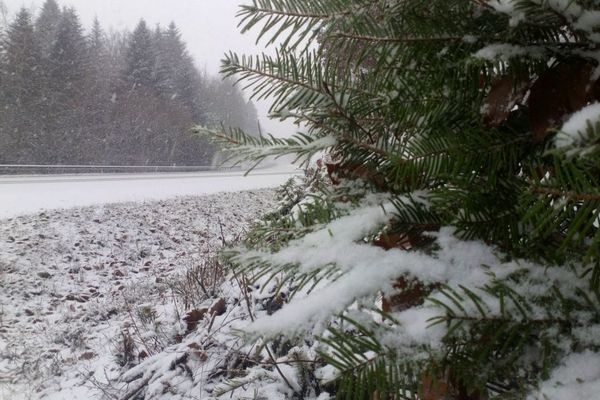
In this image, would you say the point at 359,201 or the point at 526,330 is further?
the point at 359,201

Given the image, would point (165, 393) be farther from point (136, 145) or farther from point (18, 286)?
point (136, 145)

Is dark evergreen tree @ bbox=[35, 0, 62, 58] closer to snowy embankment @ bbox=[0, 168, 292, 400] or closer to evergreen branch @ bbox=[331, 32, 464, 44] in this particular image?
snowy embankment @ bbox=[0, 168, 292, 400]

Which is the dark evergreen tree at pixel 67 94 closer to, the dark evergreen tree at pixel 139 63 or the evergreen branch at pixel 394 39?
the dark evergreen tree at pixel 139 63

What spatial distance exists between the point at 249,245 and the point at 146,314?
15.9 ft

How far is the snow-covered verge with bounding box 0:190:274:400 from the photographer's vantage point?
15.4ft

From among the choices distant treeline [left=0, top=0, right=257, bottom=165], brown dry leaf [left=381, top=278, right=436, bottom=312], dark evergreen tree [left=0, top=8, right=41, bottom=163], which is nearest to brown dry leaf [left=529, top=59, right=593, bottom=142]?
brown dry leaf [left=381, top=278, right=436, bottom=312]

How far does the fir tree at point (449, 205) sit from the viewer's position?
511mm

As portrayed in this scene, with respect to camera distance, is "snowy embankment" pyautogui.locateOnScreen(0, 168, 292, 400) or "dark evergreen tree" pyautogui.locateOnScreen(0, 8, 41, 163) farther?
"dark evergreen tree" pyautogui.locateOnScreen(0, 8, 41, 163)

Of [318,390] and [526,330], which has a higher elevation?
[526,330]

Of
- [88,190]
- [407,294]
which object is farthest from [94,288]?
[407,294]

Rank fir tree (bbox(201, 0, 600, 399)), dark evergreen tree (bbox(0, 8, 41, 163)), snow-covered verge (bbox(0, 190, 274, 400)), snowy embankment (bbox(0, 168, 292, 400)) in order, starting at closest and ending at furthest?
fir tree (bbox(201, 0, 600, 399)), snow-covered verge (bbox(0, 190, 274, 400)), snowy embankment (bbox(0, 168, 292, 400)), dark evergreen tree (bbox(0, 8, 41, 163))

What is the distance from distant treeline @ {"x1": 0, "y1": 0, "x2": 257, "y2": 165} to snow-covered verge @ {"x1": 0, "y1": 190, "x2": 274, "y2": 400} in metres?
14.1

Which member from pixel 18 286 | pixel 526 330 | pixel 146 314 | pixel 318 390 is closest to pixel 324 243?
pixel 526 330

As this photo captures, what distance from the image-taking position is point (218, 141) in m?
1.03
